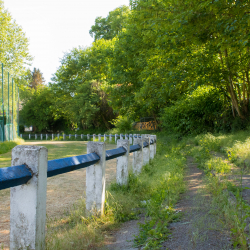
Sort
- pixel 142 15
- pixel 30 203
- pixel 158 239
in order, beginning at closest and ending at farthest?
pixel 30 203
pixel 158 239
pixel 142 15

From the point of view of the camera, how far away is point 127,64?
21516 mm

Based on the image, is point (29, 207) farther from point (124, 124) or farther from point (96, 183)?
point (124, 124)

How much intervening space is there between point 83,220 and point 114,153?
133 cm

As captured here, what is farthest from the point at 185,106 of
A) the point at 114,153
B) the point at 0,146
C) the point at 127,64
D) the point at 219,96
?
the point at 114,153

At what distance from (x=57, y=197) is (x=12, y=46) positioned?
98.5ft

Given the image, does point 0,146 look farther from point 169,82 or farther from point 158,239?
point 158,239

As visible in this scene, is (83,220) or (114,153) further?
(114,153)

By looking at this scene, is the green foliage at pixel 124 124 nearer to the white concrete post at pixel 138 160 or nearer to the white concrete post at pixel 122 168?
the white concrete post at pixel 138 160

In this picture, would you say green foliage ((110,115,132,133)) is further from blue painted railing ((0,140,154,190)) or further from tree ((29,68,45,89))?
tree ((29,68,45,89))

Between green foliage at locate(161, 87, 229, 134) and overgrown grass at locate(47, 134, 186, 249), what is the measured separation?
14500 millimetres

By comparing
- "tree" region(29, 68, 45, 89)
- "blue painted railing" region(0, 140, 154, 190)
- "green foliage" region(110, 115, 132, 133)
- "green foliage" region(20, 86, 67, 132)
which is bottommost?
"blue painted railing" region(0, 140, 154, 190)

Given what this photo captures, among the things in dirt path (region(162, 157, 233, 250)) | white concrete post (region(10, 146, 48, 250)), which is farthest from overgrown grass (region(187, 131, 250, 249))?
white concrete post (region(10, 146, 48, 250))

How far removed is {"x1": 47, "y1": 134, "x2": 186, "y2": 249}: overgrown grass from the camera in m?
2.77

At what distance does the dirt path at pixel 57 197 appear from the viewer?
12.0 feet
